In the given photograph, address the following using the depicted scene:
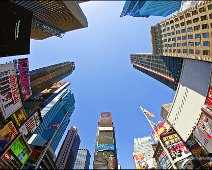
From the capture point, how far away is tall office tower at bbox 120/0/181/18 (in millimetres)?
119012

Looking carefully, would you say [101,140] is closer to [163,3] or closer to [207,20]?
[207,20]

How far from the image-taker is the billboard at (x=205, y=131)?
5225cm

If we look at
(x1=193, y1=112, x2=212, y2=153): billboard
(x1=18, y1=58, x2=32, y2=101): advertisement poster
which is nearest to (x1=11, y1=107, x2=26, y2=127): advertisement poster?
(x1=18, y1=58, x2=32, y2=101): advertisement poster

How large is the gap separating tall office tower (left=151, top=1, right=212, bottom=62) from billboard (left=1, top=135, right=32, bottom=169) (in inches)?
1813

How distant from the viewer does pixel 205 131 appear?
5425 cm

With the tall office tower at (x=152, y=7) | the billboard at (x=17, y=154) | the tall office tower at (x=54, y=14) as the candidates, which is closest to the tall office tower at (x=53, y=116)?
the tall office tower at (x=54, y=14)

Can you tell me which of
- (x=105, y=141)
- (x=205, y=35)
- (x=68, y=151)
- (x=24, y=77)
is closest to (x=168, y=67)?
(x=105, y=141)

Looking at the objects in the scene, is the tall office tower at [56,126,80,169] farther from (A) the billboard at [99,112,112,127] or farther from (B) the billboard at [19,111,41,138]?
(B) the billboard at [19,111,41,138]

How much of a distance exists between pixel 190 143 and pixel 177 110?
19.4m

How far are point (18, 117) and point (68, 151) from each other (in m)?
110

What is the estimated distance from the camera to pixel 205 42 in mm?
57188

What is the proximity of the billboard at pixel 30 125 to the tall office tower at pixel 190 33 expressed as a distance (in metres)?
52.0

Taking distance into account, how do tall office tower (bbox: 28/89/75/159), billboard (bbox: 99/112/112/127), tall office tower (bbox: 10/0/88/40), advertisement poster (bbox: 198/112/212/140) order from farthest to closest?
tall office tower (bbox: 28/89/75/159)
billboard (bbox: 99/112/112/127)
tall office tower (bbox: 10/0/88/40)
advertisement poster (bbox: 198/112/212/140)

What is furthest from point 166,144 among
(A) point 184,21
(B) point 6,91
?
(A) point 184,21
